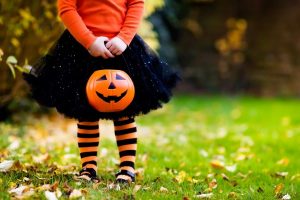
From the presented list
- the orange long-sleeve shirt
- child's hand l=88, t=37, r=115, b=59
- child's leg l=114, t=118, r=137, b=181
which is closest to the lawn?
child's leg l=114, t=118, r=137, b=181

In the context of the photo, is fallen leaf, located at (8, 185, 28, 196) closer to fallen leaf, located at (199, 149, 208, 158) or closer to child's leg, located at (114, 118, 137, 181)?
child's leg, located at (114, 118, 137, 181)

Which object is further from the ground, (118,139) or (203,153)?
(203,153)

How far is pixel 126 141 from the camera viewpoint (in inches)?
127

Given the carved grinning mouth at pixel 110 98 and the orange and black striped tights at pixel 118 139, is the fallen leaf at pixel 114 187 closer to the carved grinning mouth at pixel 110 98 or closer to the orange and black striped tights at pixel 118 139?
the orange and black striped tights at pixel 118 139

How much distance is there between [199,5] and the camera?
38.1ft

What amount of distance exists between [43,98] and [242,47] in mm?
8636

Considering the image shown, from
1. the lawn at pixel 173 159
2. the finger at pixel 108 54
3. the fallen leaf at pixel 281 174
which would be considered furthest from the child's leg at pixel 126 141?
the fallen leaf at pixel 281 174

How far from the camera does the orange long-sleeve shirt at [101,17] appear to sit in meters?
3.04

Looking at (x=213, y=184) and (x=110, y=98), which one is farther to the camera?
(x=213, y=184)

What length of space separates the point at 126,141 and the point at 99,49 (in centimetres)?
57

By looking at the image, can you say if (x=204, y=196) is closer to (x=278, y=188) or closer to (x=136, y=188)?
(x=136, y=188)

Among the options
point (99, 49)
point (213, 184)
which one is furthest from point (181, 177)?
point (99, 49)

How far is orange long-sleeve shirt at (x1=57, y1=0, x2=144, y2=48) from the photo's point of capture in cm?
304

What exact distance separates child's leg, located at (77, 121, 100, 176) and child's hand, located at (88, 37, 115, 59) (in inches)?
16.6
